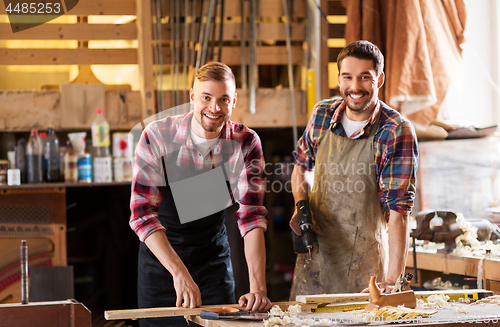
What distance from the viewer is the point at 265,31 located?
3102 mm

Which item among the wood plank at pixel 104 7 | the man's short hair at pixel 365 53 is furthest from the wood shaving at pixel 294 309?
the wood plank at pixel 104 7

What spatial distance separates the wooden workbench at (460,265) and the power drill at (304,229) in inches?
25.2

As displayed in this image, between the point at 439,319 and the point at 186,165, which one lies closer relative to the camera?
the point at 439,319

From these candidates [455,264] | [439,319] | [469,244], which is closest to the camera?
[439,319]

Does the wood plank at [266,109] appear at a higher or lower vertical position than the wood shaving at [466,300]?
higher

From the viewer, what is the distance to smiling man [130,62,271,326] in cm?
169

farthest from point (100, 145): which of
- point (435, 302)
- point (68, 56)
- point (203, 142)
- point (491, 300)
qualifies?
point (491, 300)

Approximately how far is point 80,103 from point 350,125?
168 cm

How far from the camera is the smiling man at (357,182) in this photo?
71.5 inches

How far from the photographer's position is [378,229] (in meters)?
1.97

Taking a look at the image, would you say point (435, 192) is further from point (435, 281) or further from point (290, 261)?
point (290, 261)

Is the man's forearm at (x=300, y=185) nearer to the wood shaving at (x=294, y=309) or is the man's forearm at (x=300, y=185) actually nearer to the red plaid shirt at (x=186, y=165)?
the red plaid shirt at (x=186, y=165)

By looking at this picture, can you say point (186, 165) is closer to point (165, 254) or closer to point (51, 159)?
point (165, 254)

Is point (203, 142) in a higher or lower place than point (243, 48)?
lower
